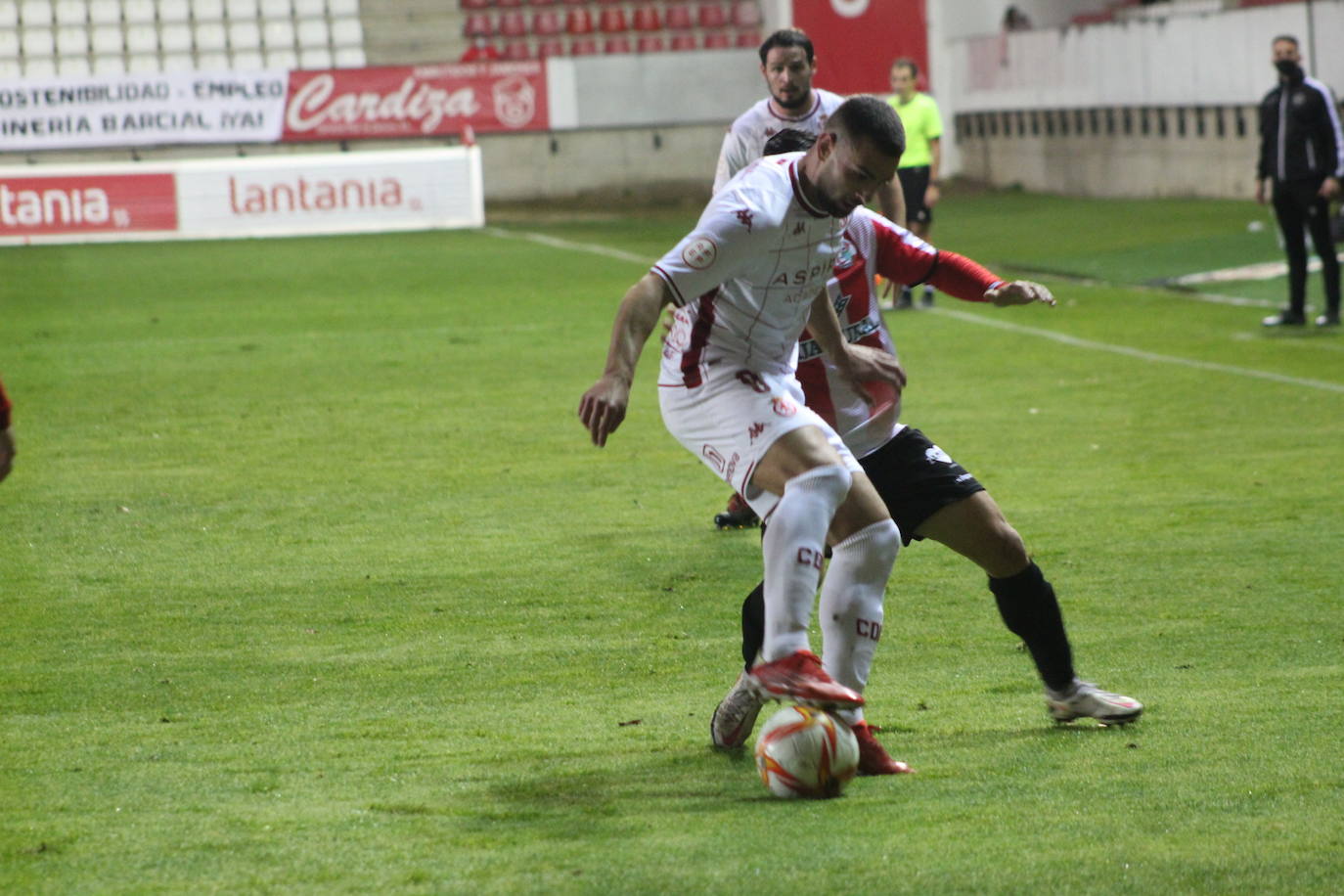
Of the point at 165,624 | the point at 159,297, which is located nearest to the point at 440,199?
the point at 159,297

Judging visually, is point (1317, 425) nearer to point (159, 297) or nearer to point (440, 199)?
point (159, 297)

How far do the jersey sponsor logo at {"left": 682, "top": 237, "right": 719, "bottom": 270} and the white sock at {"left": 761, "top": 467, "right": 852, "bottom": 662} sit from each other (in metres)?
0.51

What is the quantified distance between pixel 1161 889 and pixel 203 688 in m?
2.75

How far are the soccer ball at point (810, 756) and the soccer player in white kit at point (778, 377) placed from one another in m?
0.11

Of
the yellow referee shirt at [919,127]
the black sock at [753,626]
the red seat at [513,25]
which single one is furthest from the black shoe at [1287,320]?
the red seat at [513,25]

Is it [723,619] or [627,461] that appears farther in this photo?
[627,461]

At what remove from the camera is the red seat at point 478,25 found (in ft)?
118

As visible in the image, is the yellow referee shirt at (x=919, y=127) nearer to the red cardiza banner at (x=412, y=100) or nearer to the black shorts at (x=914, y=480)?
the black shorts at (x=914, y=480)

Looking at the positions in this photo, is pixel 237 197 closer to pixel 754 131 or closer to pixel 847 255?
pixel 754 131

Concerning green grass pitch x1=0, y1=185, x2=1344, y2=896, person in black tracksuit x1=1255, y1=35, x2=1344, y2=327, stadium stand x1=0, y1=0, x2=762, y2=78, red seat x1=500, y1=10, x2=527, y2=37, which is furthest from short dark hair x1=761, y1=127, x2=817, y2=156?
red seat x1=500, y1=10, x2=527, y2=37

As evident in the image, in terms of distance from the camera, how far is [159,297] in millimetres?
17984

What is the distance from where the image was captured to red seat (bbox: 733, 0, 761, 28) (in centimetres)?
3719

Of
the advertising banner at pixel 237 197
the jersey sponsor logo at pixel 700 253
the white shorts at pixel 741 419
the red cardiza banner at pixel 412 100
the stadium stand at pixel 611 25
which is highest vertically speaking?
the stadium stand at pixel 611 25

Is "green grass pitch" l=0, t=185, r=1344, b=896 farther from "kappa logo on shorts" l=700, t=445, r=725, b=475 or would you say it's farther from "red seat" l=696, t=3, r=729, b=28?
"red seat" l=696, t=3, r=729, b=28
